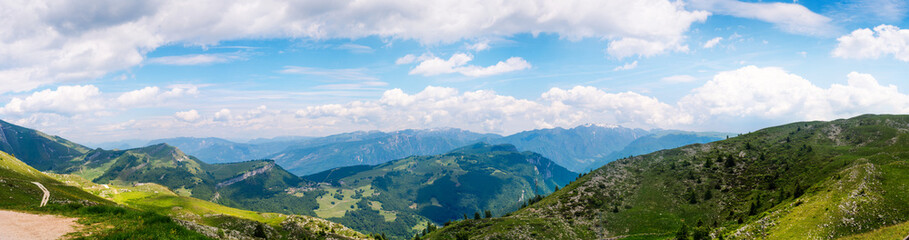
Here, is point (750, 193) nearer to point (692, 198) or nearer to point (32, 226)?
point (692, 198)

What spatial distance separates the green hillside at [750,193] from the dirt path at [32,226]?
89871mm

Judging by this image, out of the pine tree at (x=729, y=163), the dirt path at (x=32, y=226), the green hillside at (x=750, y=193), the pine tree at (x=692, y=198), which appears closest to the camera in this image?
the dirt path at (x=32, y=226)

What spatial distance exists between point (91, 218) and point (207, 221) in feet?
360

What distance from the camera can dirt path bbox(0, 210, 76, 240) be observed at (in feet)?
83.6

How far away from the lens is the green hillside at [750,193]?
63656mm

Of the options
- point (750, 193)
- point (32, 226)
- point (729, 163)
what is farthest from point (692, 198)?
point (32, 226)

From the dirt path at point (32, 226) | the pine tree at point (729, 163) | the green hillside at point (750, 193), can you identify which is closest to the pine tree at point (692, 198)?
the green hillside at point (750, 193)

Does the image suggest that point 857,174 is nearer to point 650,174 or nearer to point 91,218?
point 650,174

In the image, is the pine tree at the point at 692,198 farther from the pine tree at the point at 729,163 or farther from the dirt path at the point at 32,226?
the dirt path at the point at 32,226

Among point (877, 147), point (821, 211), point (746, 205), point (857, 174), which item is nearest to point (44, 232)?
point (821, 211)

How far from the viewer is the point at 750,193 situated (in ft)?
389

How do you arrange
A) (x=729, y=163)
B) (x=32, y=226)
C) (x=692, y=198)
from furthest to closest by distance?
(x=729, y=163) < (x=692, y=198) < (x=32, y=226)

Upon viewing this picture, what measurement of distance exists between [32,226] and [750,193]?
166225mm

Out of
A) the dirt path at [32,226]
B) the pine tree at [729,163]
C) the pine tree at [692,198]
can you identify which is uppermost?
the dirt path at [32,226]
